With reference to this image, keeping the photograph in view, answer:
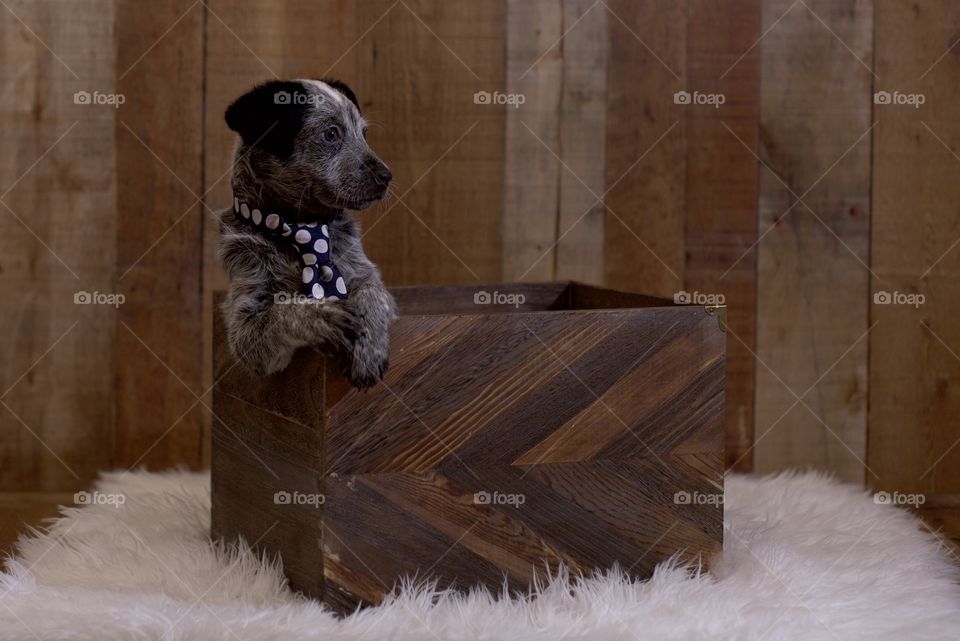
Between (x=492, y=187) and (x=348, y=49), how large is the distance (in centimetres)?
37

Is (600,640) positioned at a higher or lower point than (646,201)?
lower

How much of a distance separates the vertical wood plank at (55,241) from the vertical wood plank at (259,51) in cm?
18

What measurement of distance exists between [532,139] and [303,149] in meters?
0.89

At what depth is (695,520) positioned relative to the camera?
5.08 feet

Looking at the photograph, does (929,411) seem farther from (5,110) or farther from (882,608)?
(5,110)

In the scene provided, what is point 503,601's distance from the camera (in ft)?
4.63

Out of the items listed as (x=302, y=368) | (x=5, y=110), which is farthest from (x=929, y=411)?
(x=5, y=110)

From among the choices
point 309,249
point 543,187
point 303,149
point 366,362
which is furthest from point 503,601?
point 543,187

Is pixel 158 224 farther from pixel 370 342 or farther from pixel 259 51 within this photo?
pixel 370 342

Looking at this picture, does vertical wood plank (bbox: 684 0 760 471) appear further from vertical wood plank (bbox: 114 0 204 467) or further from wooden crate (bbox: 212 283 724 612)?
vertical wood plank (bbox: 114 0 204 467)

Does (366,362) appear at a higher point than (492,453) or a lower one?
higher

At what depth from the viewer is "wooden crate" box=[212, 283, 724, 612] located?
4.58 feet

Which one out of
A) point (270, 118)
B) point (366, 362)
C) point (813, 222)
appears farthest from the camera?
point (813, 222)

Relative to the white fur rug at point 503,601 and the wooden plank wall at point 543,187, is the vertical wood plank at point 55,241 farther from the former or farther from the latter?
the white fur rug at point 503,601
